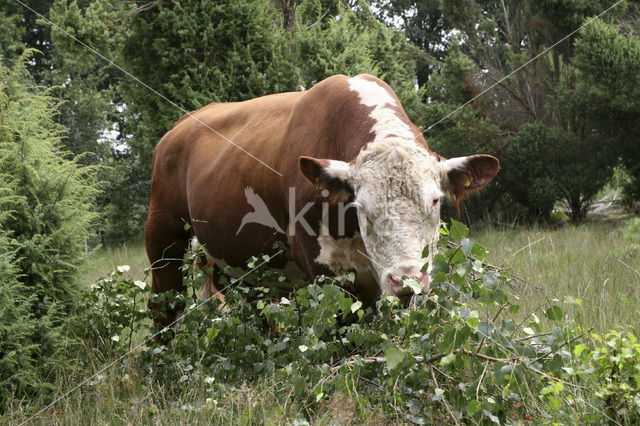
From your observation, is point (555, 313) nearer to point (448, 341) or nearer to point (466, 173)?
point (448, 341)

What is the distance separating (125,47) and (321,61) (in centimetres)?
398

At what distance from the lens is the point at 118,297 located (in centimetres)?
421

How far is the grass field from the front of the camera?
9.94 ft

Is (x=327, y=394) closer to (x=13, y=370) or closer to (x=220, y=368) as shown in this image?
(x=220, y=368)

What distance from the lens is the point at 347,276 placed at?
3.20m

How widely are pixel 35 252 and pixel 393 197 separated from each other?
2.10m

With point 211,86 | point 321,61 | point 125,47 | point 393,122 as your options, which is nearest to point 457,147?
point 321,61

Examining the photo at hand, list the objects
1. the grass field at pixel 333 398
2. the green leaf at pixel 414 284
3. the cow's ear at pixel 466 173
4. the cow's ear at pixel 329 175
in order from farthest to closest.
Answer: the cow's ear at pixel 466 173
the cow's ear at pixel 329 175
the grass field at pixel 333 398
the green leaf at pixel 414 284

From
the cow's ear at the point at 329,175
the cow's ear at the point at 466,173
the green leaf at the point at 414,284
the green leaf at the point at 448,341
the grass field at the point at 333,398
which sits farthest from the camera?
the cow's ear at the point at 466,173

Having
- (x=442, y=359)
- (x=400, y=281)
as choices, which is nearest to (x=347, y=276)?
(x=400, y=281)

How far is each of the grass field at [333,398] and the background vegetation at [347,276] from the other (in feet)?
0.07

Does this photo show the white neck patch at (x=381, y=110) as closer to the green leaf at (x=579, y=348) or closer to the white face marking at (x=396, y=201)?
the white face marking at (x=396, y=201)

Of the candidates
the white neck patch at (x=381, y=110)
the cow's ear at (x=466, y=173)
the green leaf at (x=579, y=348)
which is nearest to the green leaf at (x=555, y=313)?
the green leaf at (x=579, y=348)

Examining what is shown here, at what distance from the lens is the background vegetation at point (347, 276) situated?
111 inches
